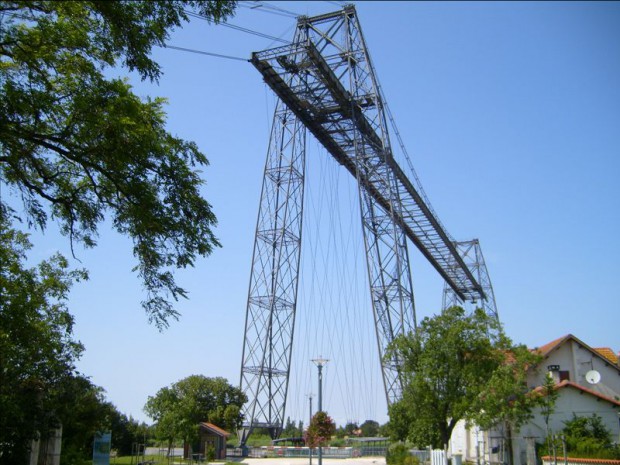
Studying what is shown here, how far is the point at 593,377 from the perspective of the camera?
29219mm

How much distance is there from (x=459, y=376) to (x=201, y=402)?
1041 inches

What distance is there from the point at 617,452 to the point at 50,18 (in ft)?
71.9

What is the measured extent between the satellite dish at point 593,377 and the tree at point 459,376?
889 cm

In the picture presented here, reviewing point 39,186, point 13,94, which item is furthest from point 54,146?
point 39,186

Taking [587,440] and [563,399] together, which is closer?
[587,440]

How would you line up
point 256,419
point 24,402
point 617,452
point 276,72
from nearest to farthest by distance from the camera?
point 24,402
point 617,452
point 276,72
point 256,419

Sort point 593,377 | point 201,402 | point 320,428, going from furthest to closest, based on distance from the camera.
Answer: point 201,402
point 593,377
point 320,428

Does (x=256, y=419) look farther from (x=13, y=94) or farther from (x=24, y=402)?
(x=13, y=94)

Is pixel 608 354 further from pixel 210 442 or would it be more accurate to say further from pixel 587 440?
pixel 210 442

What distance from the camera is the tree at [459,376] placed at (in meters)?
20.5

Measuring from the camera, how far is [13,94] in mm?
8281

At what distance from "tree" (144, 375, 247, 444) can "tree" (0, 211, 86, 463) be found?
902 inches

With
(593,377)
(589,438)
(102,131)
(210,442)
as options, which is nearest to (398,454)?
(589,438)

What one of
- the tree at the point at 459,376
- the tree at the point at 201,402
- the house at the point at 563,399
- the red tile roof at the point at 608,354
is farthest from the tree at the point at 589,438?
the tree at the point at 201,402
